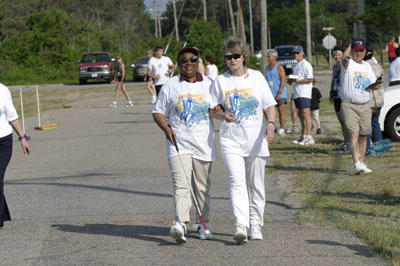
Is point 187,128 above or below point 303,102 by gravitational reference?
above

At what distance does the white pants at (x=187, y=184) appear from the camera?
6.62m

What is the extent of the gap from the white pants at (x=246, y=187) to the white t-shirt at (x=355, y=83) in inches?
150

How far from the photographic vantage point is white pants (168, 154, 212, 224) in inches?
261

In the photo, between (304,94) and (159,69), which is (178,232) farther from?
(159,69)

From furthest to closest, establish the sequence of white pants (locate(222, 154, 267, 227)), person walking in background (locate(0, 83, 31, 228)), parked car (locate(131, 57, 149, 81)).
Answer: parked car (locate(131, 57, 149, 81)), person walking in background (locate(0, 83, 31, 228)), white pants (locate(222, 154, 267, 227))

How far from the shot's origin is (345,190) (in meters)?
9.04

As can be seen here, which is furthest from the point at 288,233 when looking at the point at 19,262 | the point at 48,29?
the point at 48,29

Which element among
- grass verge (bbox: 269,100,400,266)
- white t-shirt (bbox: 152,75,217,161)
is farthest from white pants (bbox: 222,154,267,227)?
grass verge (bbox: 269,100,400,266)

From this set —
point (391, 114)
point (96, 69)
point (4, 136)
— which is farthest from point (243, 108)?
point (96, 69)

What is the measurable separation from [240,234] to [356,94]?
14.7ft

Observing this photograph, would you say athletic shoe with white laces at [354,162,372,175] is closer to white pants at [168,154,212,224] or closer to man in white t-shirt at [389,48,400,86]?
white pants at [168,154,212,224]

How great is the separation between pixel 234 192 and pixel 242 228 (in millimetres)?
313

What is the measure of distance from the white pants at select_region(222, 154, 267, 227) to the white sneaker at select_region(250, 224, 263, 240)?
4cm

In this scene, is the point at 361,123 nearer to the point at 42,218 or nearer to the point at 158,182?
the point at 158,182
